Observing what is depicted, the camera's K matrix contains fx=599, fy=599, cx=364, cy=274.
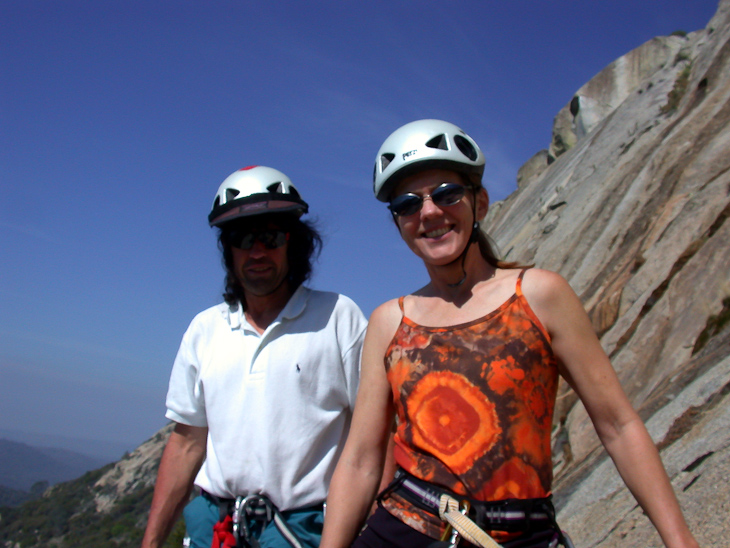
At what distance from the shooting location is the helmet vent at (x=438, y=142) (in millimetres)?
3012

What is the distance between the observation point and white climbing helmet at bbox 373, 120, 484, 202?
2.98 metres

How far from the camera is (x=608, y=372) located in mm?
2531

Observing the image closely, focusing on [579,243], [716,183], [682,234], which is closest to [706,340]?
[682,234]

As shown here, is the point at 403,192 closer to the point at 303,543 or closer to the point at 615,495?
the point at 303,543

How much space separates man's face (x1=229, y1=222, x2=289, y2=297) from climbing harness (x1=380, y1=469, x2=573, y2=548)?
194 centimetres

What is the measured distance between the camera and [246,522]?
346 cm

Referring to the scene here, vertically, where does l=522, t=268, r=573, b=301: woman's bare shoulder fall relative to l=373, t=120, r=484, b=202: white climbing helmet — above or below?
below

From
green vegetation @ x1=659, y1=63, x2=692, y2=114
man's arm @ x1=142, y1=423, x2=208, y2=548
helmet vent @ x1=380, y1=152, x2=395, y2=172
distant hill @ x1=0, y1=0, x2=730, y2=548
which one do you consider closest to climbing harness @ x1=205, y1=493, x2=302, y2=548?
man's arm @ x1=142, y1=423, x2=208, y2=548

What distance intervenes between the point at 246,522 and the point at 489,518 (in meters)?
1.66

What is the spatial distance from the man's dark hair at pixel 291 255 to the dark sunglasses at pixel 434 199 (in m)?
1.33

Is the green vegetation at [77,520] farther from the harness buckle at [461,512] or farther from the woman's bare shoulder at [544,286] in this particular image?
the woman's bare shoulder at [544,286]

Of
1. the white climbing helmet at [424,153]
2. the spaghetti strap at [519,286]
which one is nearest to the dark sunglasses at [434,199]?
the white climbing helmet at [424,153]

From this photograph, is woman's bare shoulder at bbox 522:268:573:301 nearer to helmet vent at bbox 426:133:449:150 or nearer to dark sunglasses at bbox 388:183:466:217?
dark sunglasses at bbox 388:183:466:217

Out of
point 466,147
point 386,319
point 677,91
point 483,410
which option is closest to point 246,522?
point 386,319
